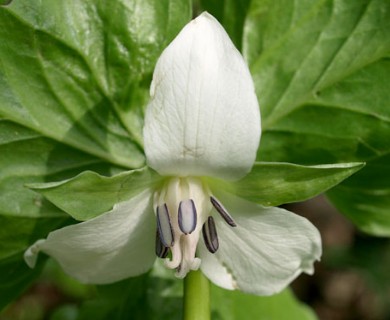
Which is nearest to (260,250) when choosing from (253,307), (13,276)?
(13,276)

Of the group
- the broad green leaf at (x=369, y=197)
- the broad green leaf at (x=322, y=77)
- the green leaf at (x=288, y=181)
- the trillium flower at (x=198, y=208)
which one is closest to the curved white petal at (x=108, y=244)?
the trillium flower at (x=198, y=208)

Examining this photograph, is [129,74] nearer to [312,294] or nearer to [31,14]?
[31,14]

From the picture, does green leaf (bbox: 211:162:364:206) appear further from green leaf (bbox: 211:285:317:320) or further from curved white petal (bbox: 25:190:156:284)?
green leaf (bbox: 211:285:317:320)

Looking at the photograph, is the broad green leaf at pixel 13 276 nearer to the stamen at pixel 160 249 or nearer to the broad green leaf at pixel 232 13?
the stamen at pixel 160 249

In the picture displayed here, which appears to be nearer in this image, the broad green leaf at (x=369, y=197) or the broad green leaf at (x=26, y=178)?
the broad green leaf at (x=26, y=178)

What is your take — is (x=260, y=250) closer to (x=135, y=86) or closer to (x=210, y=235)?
(x=210, y=235)

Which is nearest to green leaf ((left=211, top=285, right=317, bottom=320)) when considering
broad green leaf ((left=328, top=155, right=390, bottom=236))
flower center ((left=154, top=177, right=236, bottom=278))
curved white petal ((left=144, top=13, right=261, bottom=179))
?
broad green leaf ((left=328, top=155, right=390, bottom=236))
